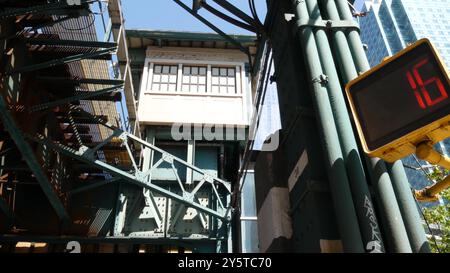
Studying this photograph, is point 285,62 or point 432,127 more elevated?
point 285,62

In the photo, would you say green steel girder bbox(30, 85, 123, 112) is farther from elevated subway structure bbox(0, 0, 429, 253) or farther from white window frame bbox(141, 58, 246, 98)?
white window frame bbox(141, 58, 246, 98)

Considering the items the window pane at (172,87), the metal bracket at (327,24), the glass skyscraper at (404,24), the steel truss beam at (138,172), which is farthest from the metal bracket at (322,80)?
the glass skyscraper at (404,24)

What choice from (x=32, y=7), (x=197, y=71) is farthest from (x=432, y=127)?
(x=197, y=71)

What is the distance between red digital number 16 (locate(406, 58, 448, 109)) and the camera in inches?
97.4

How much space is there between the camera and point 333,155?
299 cm

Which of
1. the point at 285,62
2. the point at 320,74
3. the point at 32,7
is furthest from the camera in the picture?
the point at 32,7

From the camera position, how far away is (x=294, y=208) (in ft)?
11.6

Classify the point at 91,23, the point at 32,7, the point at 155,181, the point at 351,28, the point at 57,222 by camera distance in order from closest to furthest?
the point at 351,28
the point at 32,7
the point at 91,23
the point at 57,222
the point at 155,181

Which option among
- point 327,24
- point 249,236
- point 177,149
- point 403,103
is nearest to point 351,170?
point 403,103

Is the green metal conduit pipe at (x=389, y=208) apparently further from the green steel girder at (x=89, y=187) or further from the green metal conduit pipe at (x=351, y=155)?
the green steel girder at (x=89, y=187)

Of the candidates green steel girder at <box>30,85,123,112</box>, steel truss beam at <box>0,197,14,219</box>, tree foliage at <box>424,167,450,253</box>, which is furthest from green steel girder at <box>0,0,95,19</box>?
tree foliage at <box>424,167,450,253</box>

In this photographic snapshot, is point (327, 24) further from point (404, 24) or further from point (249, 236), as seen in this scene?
point (404, 24)
